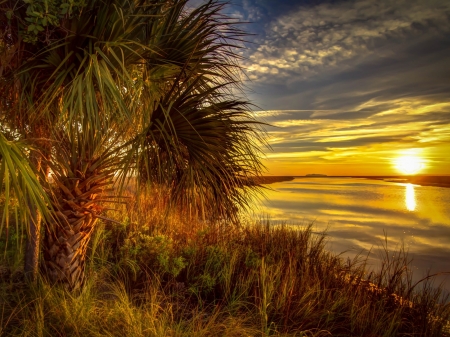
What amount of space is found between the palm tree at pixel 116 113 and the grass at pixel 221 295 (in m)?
0.52

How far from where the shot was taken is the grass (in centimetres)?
387

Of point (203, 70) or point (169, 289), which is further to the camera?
point (169, 289)

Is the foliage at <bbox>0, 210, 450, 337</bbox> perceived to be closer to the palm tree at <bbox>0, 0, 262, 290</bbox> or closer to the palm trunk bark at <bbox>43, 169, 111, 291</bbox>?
the palm trunk bark at <bbox>43, 169, 111, 291</bbox>

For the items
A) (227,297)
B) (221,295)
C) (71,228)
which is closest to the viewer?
(71,228)

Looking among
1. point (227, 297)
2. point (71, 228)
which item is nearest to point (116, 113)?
point (71, 228)

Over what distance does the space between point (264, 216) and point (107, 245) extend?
355 centimetres

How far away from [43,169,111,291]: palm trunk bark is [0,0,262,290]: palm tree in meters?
0.01

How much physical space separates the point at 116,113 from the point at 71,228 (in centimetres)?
173

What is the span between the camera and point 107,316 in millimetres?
3918

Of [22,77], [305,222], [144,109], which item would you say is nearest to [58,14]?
A: [22,77]

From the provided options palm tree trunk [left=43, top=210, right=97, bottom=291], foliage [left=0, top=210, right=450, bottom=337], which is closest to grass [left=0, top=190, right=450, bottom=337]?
foliage [left=0, top=210, right=450, bottom=337]

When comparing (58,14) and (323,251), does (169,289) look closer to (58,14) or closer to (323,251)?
(323,251)

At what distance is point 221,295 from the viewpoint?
568 centimetres

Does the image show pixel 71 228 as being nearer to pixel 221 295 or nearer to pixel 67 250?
pixel 67 250
